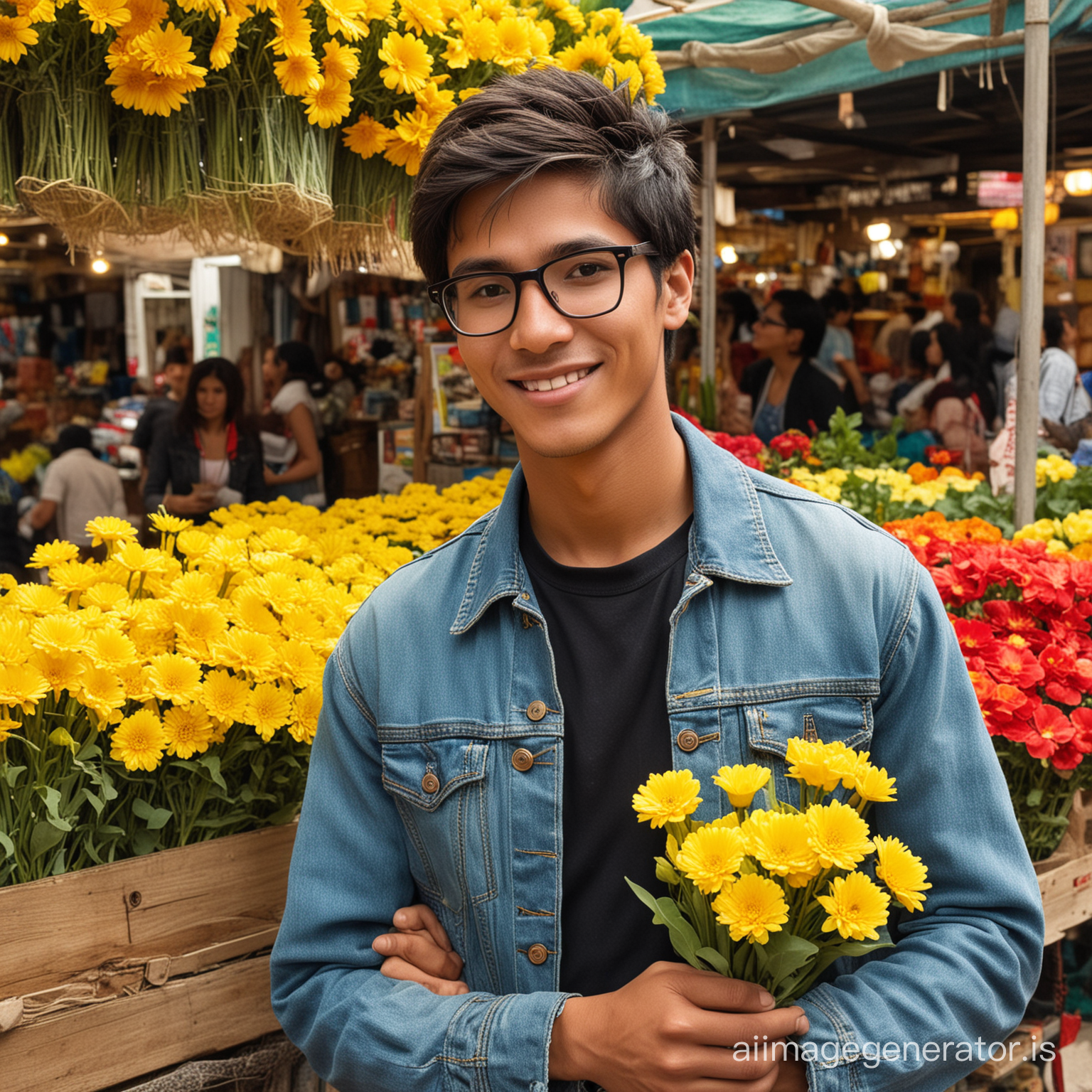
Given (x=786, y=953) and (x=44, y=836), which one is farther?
(x=44, y=836)

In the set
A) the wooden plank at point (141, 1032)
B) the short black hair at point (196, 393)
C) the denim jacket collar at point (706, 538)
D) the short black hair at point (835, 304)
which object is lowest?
the wooden plank at point (141, 1032)

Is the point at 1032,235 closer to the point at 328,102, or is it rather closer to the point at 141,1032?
the point at 328,102

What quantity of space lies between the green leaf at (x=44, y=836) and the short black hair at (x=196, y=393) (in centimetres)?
365

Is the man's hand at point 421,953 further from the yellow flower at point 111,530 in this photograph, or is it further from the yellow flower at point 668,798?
the yellow flower at point 111,530

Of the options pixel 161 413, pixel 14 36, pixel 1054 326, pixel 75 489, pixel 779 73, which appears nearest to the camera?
pixel 14 36

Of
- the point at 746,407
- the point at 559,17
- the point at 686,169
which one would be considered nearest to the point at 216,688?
the point at 686,169

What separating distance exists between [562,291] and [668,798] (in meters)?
0.60

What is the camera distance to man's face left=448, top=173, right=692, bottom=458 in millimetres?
1284

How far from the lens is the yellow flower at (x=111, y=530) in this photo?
2.11 m

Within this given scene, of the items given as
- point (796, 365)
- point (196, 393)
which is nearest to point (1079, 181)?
point (796, 365)

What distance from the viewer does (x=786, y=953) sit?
1.08 m

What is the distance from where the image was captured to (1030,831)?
7.45 ft

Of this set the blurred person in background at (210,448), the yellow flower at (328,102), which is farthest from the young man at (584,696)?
the blurred person in background at (210,448)

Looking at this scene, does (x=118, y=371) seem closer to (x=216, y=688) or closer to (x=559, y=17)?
(x=559, y=17)
